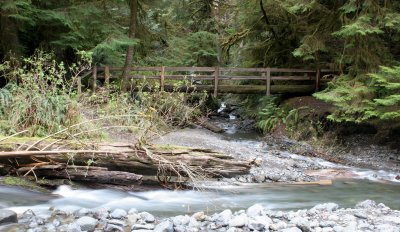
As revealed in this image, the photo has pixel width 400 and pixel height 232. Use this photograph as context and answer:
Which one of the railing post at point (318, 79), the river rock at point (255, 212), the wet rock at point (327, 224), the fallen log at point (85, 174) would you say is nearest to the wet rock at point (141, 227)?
the river rock at point (255, 212)

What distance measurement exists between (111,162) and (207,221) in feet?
8.58

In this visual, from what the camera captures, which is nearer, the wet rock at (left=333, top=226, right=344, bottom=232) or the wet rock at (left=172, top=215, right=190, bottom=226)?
the wet rock at (left=333, top=226, right=344, bottom=232)

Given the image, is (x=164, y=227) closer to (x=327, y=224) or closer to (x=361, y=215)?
(x=327, y=224)

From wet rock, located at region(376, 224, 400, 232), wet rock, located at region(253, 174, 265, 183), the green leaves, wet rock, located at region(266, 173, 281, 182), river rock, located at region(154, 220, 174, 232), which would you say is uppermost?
the green leaves

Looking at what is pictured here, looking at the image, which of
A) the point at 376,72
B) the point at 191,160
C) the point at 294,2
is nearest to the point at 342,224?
the point at 191,160

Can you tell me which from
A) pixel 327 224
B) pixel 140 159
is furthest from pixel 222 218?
pixel 140 159

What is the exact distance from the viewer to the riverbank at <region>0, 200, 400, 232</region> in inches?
219

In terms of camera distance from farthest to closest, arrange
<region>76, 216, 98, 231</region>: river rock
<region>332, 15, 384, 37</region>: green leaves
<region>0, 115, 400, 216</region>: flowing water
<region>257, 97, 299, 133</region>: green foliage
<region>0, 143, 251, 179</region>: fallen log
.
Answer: <region>257, 97, 299, 133</region>: green foliage, <region>332, 15, 384, 37</region>: green leaves, <region>0, 143, 251, 179</region>: fallen log, <region>0, 115, 400, 216</region>: flowing water, <region>76, 216, 98, 231</region>: river rock

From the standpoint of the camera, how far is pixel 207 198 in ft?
25.4

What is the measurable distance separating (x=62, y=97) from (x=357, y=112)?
813 cm

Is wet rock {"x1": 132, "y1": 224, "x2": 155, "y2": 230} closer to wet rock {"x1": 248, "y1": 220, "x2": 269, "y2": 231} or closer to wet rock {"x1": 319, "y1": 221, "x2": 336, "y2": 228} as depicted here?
wet rock {"x1": 248, "y1": 220, "x2": 269, "y2": 231}

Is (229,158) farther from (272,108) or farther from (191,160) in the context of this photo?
(272,108)

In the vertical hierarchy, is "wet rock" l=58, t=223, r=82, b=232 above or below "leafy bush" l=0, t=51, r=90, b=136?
below

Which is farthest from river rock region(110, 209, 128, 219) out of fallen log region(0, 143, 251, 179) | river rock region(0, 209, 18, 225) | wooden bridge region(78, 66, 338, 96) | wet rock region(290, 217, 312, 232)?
wooden bridge region(78, 66, 338, 96)
